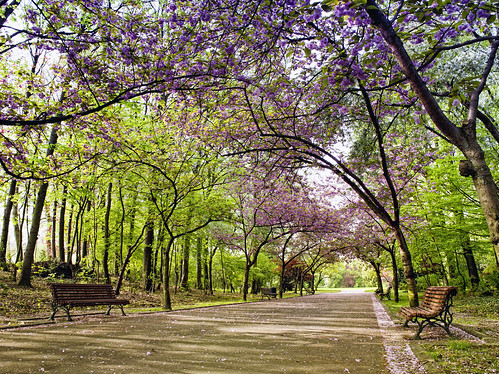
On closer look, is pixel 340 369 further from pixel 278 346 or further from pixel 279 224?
pixel 279 224

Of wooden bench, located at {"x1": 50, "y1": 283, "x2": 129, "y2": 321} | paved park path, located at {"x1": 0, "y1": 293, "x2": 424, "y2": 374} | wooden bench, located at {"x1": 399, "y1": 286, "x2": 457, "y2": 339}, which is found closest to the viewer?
paved park path, located at {"x1": 0, "y1": 293, "x2": 424, "y2": 374}

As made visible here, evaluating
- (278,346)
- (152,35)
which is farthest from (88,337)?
(152,35)

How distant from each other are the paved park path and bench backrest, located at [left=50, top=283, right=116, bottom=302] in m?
0.83

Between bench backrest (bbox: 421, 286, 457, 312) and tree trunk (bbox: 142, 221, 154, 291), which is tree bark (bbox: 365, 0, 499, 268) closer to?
bench backrest (bbox: 421, 286, 457, 312)

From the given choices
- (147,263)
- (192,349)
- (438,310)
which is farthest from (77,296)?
(147,263)

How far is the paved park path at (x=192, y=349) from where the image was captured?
3.99 meters

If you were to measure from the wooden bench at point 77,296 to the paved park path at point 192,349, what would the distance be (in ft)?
2.14

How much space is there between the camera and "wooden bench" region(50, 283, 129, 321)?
25.7 ft

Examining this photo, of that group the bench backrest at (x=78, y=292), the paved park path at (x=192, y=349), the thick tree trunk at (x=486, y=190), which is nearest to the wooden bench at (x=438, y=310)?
the paved park path at (x=192, y=349)

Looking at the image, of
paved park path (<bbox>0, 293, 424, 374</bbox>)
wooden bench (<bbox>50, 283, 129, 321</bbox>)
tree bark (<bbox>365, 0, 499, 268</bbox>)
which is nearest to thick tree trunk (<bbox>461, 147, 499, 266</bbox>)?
tree bark (<bbox>365, 0, 499, 268</bbox>)

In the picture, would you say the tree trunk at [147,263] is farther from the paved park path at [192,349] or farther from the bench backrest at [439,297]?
the bench backrest at [439,297]

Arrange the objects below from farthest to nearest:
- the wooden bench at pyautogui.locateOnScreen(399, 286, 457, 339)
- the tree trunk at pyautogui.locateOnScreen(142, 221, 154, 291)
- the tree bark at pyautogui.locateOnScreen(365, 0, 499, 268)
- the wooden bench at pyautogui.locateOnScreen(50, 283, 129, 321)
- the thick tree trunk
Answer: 1. the tree trunk at pyautogui.locateOnScreen(142, 221, 154, 291)
2. the wooden bench at pyautogui.locateOnScreen(50, 283, 129, 321)
3. the wooden bench at pyautogui.locateOnScreen(399, 286, 457, 339)
4. the tree bark at pyautogui.locateOnScreen(365, 0, 499, 268)
5. the thick tree trunk

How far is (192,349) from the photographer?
16.5 feet

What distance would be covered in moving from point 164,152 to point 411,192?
10.5 meters
